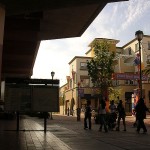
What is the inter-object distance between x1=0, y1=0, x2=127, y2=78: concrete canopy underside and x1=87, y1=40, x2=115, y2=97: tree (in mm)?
15370

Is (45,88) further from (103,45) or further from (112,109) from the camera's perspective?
(103,45)

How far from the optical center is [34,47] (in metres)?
28.8

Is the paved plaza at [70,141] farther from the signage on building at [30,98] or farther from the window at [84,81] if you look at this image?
the window at [84,81]

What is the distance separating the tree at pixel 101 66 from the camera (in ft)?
148

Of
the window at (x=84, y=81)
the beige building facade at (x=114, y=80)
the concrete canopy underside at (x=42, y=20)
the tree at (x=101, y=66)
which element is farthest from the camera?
the window at (x=84, y=81)

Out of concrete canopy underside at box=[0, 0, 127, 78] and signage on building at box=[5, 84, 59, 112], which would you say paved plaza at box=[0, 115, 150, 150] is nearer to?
signage on building at box=[5, 84, 59, 112]

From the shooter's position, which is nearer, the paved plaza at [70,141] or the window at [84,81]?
the paved plaza at [70,141]

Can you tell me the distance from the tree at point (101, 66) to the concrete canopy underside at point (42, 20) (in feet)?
50.4

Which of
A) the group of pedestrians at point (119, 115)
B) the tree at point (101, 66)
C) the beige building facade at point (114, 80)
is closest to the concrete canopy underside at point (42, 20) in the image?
the group of pedestrians at point (119, 115)

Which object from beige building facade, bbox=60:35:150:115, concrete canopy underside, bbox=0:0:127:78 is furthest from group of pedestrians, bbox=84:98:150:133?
beige building facade, bbox=60:35:150:115

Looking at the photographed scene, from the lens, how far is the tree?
1774 inches

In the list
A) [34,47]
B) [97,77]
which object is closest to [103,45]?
[97,77]

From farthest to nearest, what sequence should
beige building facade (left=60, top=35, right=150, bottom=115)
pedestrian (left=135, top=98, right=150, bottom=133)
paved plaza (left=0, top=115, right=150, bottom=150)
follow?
1. beige building facade (left=60, top=35, right=150, bottom=115)
2. pedestrian (left=135, top=98, right=150, bottom=133)
3. paved plaza (left=0, top=115, right=150, bottom=150)

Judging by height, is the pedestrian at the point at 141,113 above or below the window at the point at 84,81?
below
